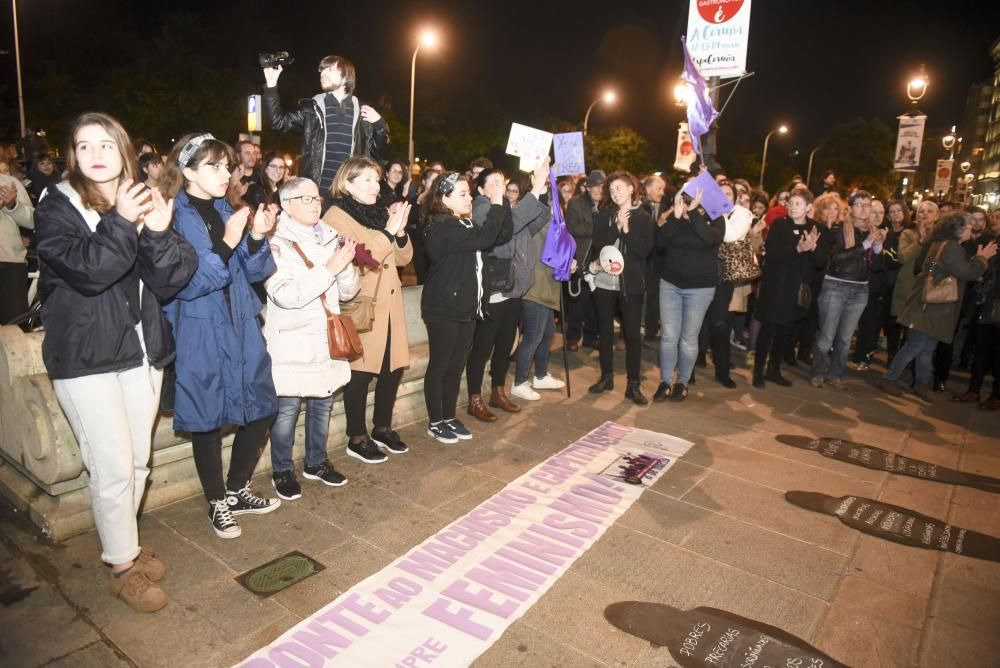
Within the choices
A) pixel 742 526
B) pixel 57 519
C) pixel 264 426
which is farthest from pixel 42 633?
pixel 742 526

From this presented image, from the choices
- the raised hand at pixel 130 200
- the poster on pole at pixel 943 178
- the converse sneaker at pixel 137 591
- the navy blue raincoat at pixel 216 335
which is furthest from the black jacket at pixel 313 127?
the poster on pole at pixel 943 178

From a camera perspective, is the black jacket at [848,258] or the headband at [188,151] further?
the black jacket at [848,258]

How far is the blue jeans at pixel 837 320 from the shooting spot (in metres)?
7.50

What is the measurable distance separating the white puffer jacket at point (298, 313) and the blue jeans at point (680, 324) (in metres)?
3.75

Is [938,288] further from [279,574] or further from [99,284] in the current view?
[99,284]

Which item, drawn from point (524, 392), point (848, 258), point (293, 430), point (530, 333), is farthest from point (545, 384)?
point (848, 258)

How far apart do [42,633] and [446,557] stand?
186 centimetres

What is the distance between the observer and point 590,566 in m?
3.68

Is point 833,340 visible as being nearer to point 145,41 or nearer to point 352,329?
point 352,329

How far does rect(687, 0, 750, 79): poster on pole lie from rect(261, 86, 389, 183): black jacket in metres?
4.37

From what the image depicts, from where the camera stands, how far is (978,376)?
24.4ft

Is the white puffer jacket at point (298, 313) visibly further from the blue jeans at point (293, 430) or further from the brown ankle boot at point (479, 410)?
the brown ankle boot at point (479, 410)

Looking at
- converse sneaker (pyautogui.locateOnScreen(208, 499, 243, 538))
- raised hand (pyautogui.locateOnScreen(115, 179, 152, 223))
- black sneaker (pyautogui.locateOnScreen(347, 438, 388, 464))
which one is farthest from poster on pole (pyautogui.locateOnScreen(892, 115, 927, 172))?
raised hand (pyautogui.locateOnScreen(115, 179, 152, 223))

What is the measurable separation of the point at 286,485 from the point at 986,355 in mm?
7408
